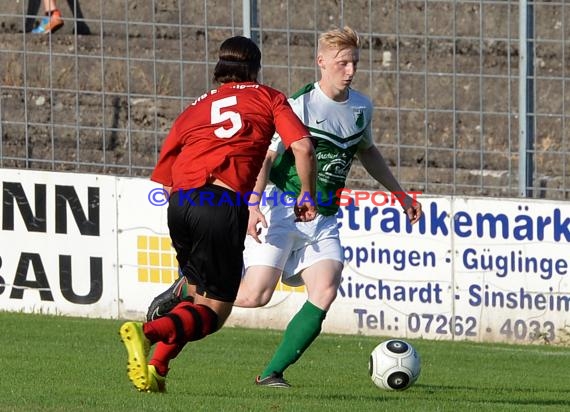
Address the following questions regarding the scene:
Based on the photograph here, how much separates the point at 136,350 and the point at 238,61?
1.54m

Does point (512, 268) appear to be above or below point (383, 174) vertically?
below

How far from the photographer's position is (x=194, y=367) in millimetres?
9281

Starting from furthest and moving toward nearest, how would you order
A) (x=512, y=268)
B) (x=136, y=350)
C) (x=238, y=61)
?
(x=512, y=268) → (x=238, y=61) → (x=136, y=350)

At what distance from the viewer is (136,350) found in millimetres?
6809

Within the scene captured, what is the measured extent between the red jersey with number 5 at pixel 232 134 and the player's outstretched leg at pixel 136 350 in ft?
2.49

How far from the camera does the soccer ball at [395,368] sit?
27.3ft

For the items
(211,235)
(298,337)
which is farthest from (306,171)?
(298,337)

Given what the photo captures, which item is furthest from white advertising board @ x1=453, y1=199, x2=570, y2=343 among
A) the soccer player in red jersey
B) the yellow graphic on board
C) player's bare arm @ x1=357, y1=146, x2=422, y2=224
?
the soccer player in red jersey

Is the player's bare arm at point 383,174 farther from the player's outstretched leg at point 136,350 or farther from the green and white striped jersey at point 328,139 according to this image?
the player's outstretched leg at point 136,350

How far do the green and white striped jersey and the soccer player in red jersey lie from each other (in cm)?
106

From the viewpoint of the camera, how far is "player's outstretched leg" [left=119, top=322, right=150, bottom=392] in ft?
22.4

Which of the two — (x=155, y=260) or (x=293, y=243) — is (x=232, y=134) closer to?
(x=293, y=243)

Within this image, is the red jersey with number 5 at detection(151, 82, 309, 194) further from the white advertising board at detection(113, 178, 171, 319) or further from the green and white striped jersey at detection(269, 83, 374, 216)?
the white advertising board at detection(113, 178, 171, 319)

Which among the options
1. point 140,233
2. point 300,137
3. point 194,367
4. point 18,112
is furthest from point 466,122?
point 300,137
